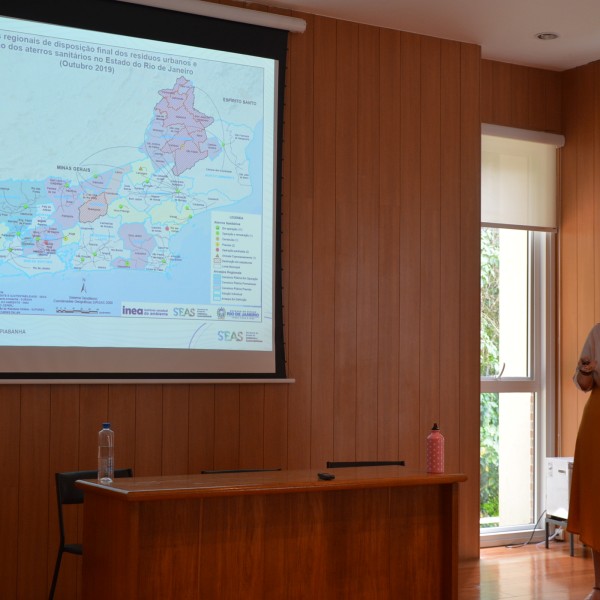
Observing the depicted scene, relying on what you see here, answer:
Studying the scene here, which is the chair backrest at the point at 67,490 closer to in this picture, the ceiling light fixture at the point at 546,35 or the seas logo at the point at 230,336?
the seas logo at the point at 230,336

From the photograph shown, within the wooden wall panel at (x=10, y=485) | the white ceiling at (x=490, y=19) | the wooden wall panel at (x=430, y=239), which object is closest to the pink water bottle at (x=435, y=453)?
the wooden wall panel at (x=430, y=239)

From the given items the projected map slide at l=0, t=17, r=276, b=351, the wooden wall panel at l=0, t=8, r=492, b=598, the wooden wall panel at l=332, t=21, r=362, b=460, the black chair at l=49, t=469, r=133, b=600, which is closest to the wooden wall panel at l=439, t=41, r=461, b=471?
the wooden wall panel at l=0, t=8, r=492, b=598

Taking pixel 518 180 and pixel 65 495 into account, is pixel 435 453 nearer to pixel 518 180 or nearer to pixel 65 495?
pixel 65 495

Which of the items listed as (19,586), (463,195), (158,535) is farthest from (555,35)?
(19,586)

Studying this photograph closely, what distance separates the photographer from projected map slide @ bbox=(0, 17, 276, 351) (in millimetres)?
4484

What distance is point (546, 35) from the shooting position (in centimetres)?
579

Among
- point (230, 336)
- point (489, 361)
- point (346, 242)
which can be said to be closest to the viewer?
point (230, 336)

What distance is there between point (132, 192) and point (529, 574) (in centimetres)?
Result: 322

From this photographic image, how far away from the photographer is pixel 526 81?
21.2 feet

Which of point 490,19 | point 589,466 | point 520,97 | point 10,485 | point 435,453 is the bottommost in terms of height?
point 10,485

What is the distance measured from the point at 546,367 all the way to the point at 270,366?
2444mm

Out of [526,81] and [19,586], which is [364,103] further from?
[19,586]

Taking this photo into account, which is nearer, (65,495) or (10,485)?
(65,495)

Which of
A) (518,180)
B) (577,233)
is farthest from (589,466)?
(518,180)
